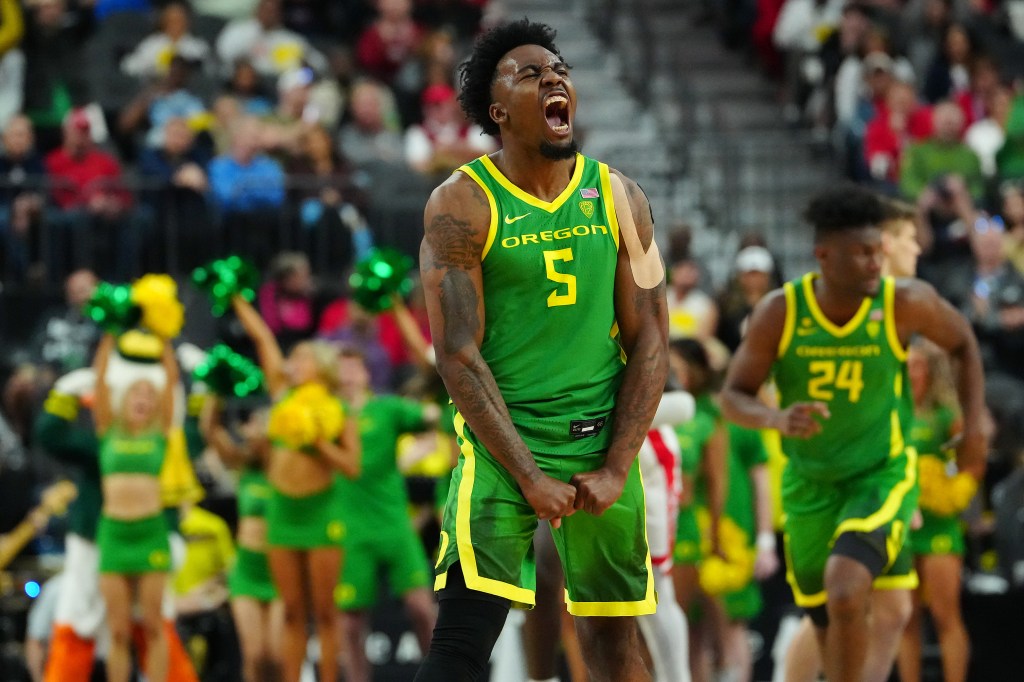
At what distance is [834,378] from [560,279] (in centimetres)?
241

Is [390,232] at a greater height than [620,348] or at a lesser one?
greater

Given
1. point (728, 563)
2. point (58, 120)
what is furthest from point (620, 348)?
point (58, 120)

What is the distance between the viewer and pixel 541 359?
5.36m

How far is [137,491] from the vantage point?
32.7ft

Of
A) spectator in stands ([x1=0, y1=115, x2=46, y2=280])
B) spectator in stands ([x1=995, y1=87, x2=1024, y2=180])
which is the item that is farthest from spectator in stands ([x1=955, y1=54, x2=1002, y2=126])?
spectator in stands ([x1=0, y1=115, x2=46, y2=280])

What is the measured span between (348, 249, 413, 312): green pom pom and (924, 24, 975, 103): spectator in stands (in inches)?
284

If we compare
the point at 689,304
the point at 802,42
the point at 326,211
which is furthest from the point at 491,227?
the point at 802,42

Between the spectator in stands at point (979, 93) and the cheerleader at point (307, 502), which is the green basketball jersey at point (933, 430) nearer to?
the cheerleader at point (307, 502)

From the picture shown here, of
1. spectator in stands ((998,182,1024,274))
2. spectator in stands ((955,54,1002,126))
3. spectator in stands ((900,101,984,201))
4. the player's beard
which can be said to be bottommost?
the player's beard

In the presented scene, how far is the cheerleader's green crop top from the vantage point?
9.94 metres

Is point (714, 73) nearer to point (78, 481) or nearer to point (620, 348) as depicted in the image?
point (78, 481)

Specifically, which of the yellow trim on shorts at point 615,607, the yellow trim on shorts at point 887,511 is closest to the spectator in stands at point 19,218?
the yellow trim on shorts at point 887,511

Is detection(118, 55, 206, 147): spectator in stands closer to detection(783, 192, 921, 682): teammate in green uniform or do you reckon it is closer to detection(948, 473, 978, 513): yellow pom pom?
detection(948, 473, 978, 513): yellow pom pom

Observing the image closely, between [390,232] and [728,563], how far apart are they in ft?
14.1
